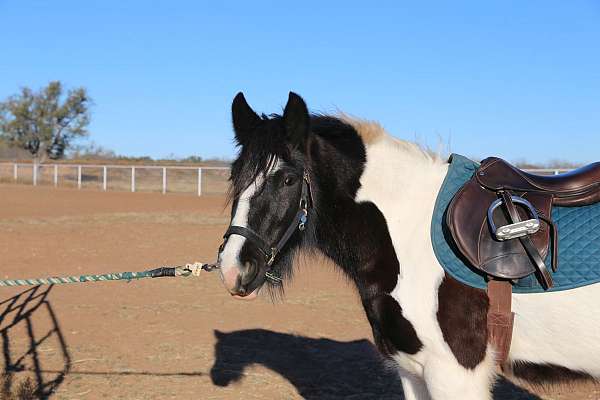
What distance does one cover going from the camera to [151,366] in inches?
218

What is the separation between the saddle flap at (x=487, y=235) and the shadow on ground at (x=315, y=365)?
2243 millimetres

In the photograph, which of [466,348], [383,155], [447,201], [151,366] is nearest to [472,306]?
[466,348]

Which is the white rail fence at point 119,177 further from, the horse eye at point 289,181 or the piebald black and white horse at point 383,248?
the horse eye at point 289,181

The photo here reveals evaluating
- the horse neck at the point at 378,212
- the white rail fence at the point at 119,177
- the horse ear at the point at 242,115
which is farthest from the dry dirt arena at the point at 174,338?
the white rail fence at the point at 119,177

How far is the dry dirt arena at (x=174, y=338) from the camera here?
16.3 ft

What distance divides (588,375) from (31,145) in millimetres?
57267

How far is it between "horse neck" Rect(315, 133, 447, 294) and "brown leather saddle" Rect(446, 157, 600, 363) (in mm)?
215

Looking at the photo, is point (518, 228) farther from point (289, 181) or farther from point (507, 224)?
point (289, 181)

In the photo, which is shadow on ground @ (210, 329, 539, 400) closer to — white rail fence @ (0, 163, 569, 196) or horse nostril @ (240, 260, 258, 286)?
horse nostril @ (240, 260, 258, 286)

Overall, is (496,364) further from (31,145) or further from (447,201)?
(31,145)

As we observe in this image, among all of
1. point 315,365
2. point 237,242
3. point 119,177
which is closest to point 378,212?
point 237,242

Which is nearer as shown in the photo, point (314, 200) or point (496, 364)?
point (496, 364)

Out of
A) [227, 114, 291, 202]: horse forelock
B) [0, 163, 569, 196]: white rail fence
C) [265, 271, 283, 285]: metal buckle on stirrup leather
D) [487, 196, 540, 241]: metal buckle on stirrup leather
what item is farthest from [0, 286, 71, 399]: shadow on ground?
[0, 163, 569, 196]: white rail fence

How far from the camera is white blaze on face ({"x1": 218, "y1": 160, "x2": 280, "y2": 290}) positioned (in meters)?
2.61
